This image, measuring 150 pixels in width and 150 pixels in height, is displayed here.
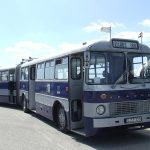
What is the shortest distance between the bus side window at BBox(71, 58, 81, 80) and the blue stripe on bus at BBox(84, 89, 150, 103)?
133cm

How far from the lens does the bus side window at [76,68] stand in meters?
11.0

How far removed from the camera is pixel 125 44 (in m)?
10.2

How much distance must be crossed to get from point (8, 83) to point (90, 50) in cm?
1400

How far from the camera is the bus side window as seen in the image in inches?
431

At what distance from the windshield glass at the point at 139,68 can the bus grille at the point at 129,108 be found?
0.67m

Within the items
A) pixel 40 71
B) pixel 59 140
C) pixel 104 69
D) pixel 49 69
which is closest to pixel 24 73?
pixel 40 71

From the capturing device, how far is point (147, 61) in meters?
10.6

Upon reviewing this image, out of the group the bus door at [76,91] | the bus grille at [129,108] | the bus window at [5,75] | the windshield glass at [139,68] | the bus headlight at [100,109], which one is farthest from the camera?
the bus window at [5,75]

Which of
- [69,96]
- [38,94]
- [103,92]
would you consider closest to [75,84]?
[69,96]

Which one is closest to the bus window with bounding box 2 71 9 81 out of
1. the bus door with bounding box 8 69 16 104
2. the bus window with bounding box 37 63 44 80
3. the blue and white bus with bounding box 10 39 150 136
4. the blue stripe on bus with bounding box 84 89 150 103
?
the bus door with bounding box 8 69 16 104

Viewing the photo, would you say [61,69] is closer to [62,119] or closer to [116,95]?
[62,119]

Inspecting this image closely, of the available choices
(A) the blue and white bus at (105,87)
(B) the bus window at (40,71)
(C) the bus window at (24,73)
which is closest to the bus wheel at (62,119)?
(A) the blue and white bus at (105,87)

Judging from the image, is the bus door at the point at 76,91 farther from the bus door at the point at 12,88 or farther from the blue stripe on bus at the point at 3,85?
the blue stripe on bus at the point at 3,85

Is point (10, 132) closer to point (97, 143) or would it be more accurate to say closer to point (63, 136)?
point (63, 136)
